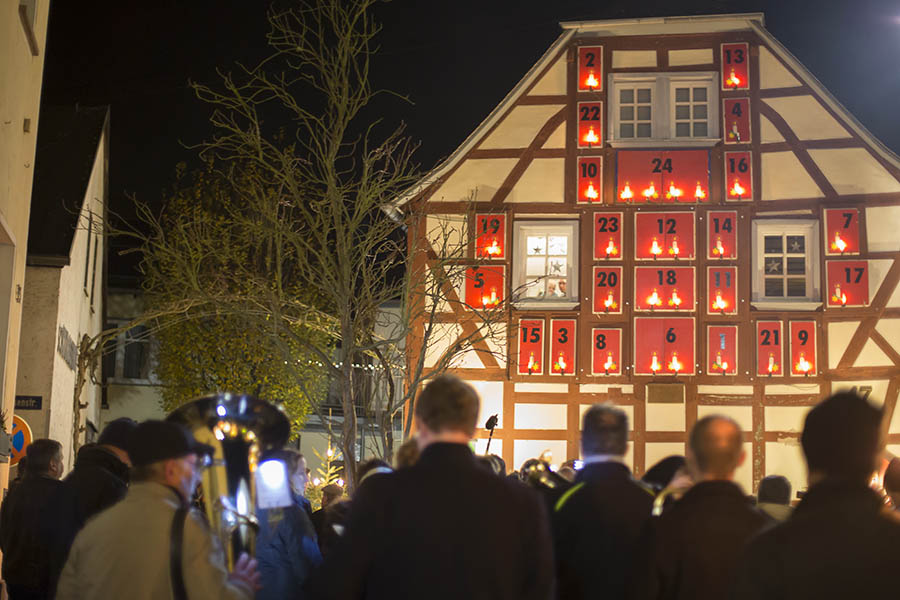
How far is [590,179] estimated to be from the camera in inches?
850

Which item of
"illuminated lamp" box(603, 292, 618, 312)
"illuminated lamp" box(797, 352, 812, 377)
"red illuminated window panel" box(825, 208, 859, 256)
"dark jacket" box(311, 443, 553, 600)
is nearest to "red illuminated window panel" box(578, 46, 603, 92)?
"illuminated lamp" box(603, 292, 618, 312)

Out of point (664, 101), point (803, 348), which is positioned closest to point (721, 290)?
point (803, 348)

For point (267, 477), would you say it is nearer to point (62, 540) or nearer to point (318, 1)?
point (62, 540)

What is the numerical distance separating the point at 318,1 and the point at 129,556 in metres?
9.20

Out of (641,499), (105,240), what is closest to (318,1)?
(641,499)

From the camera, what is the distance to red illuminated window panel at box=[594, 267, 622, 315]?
21.1 m

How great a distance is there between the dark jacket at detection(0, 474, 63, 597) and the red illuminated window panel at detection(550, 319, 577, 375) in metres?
14.3

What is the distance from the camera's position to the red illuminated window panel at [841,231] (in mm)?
20672

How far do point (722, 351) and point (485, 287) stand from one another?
464cm

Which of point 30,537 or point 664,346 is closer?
point 30,537

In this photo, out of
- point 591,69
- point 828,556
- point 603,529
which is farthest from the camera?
point 591,69

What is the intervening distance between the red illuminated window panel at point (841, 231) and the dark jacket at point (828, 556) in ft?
61.0

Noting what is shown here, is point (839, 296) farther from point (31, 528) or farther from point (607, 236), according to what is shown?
point (31, 528)

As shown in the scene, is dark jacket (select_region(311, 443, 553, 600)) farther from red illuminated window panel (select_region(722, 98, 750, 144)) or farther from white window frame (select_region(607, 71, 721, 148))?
red illuminated window panel (select_region(722, 98, 750, 144))
